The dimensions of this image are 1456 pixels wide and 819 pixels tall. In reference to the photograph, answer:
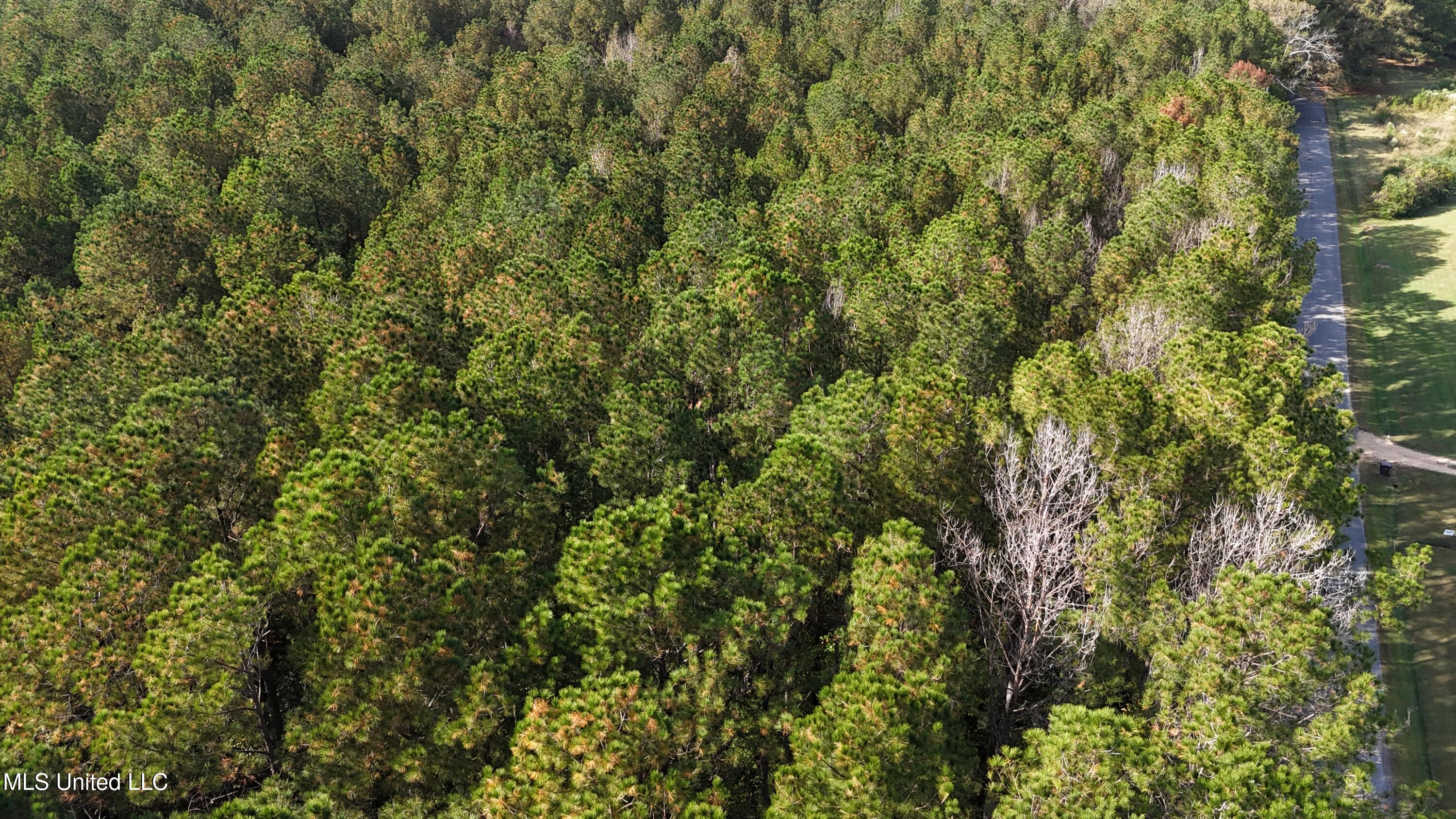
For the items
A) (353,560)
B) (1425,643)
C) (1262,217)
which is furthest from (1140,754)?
(1262,217)

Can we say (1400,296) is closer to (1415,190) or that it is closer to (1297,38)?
(1415,190)

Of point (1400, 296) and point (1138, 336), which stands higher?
point (1400, 296)

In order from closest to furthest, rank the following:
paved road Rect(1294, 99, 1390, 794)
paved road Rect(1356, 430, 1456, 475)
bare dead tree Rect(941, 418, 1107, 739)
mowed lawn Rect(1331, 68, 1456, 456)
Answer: bare dead tree Rect(941, 418, 1107, 739)
paved road Rect(1294, 99, 1390, 794)
paved road Rect(1356, 430, 1456, 475)
mowed lawn Rect(1331, 68, 1456, 456)

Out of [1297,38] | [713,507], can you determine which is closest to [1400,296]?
[1297,38]

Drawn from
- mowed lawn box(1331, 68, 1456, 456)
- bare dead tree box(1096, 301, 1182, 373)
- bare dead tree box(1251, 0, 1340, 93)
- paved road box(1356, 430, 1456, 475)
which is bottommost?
paved road box(1356, 430, 1456, 475)

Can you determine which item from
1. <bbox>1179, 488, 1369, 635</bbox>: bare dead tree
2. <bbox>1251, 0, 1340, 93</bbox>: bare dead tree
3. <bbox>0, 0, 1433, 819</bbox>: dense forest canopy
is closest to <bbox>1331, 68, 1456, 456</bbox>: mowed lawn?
<bbox>1251, 0, 1340, 93</bbox>: bare dead tree

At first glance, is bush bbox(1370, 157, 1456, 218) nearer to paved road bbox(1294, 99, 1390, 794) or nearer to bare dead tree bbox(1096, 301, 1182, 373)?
paved road bbox(1294, 99, 1390, 794)
